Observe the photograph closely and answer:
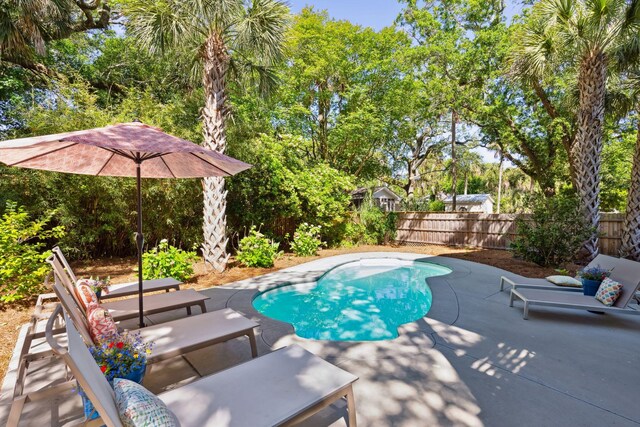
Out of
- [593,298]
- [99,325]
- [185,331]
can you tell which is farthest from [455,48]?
[99,325]

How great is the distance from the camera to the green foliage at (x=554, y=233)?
7445mm

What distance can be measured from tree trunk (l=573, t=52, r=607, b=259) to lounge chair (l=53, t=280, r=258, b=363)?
9.13 meters

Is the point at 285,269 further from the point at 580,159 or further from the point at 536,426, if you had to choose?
the point at 580,159

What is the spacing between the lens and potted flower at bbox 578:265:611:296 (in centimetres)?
468

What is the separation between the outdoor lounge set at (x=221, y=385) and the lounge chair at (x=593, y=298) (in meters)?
3.68

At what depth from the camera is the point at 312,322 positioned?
517cm

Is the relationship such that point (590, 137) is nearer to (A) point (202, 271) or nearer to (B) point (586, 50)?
(B) point (586, 50)

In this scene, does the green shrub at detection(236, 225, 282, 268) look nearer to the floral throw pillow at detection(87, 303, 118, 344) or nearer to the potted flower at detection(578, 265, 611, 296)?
the floral throw pillow at detection(87, 303, 118, 344)

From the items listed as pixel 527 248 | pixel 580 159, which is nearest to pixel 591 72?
pixel 580 159

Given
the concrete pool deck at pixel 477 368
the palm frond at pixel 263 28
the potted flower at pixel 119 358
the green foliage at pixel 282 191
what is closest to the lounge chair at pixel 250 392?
the potted flower at pixel 119 358

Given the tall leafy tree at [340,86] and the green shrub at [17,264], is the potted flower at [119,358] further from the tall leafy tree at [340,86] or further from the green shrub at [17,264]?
the tall leafy tree at [340,86]

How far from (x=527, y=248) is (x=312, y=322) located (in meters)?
6.60

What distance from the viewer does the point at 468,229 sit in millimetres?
12227

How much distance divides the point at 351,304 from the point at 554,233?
5625 mm
